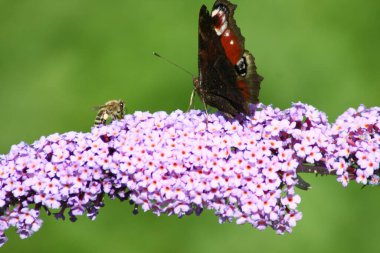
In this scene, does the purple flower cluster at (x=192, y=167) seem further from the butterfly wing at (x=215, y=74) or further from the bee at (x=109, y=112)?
the bee at (x=109, y=112)

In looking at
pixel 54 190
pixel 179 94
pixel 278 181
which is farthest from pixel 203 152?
pixel 179 94

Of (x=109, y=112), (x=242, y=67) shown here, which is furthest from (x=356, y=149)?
(x=109, y=112)

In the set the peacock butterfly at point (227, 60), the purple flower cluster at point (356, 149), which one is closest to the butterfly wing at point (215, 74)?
the peacock butterfly at point (227, 60)

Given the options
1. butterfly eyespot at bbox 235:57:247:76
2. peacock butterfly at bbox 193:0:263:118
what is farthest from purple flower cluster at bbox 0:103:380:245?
butterfly eyespot at bbox 235:57:247:76

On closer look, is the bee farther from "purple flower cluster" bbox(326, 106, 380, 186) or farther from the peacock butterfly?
"purple flower cluster" bbox(326, 106, 380, 186)

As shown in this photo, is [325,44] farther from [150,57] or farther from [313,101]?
[150,57]
